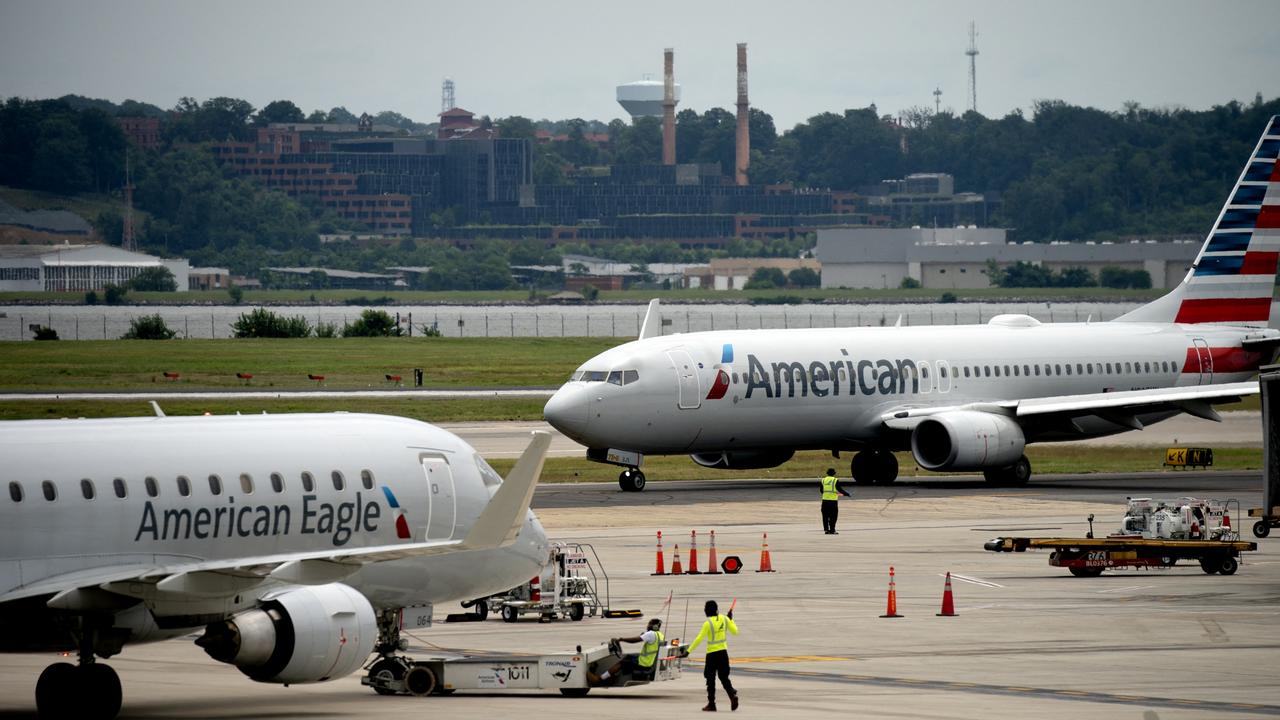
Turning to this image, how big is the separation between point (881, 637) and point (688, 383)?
23478mm

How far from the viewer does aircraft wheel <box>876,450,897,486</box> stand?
194 ft

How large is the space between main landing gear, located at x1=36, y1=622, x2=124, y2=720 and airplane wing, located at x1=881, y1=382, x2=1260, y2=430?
37462 mm

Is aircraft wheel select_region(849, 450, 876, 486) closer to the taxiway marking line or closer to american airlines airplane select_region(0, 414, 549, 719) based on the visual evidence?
the taxiway marking line

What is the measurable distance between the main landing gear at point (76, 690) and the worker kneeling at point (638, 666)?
6172 mm

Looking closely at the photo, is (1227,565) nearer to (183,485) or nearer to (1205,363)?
(183,485)

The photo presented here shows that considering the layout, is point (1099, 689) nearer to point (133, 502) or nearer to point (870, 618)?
point (870, 618)

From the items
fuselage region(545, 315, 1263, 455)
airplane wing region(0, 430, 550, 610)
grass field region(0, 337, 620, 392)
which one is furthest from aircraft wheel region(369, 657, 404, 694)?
grass field region(0, 337, 620, 392)

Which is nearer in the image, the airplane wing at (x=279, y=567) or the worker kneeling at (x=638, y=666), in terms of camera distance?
the airplane wing at (x=279, y=567)

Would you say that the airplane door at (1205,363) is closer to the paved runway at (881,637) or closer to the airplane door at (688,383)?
the paved runway at (881,637)

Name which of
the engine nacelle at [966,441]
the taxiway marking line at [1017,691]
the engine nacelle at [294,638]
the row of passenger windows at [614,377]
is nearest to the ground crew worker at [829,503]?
the row of passenger windows at [614,377]

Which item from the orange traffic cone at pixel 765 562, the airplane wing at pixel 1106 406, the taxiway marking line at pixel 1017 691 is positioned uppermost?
the airplane wing at pixel 1106 406

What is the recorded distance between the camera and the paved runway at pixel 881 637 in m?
25.2

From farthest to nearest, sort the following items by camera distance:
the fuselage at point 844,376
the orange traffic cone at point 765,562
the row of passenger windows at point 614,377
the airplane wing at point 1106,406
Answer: the airplane wing at point 1106,406
the fuselage at point 844,376
the row of passenger windows at point 614,377
the orange traffic cone at point 765,562

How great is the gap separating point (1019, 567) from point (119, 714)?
2179 centimetres
